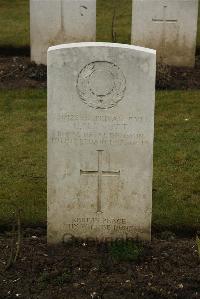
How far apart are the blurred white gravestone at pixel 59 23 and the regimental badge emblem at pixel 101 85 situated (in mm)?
5381

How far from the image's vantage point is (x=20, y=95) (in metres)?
9.56

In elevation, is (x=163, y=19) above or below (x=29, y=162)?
above

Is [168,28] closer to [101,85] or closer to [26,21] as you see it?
[26,21]

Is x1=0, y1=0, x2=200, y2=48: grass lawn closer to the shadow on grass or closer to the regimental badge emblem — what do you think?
the shadow on grass

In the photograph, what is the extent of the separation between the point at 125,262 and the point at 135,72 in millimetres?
1320

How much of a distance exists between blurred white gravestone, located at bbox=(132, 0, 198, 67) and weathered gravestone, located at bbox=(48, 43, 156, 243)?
551cm

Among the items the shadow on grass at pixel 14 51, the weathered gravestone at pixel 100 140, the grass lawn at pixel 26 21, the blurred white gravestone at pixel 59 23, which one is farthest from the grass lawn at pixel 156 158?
the grass lawn at pixel 26 21

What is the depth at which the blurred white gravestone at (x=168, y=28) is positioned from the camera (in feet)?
34.1

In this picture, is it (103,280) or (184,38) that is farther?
(184,38)

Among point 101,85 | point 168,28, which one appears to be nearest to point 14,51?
point 168,28

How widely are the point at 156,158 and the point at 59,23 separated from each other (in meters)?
3.91

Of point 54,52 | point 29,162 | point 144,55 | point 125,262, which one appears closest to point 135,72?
point 144,55

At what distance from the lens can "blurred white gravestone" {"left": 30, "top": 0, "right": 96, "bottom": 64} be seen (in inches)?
406

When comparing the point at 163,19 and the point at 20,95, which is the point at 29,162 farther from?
the point at 163,19
